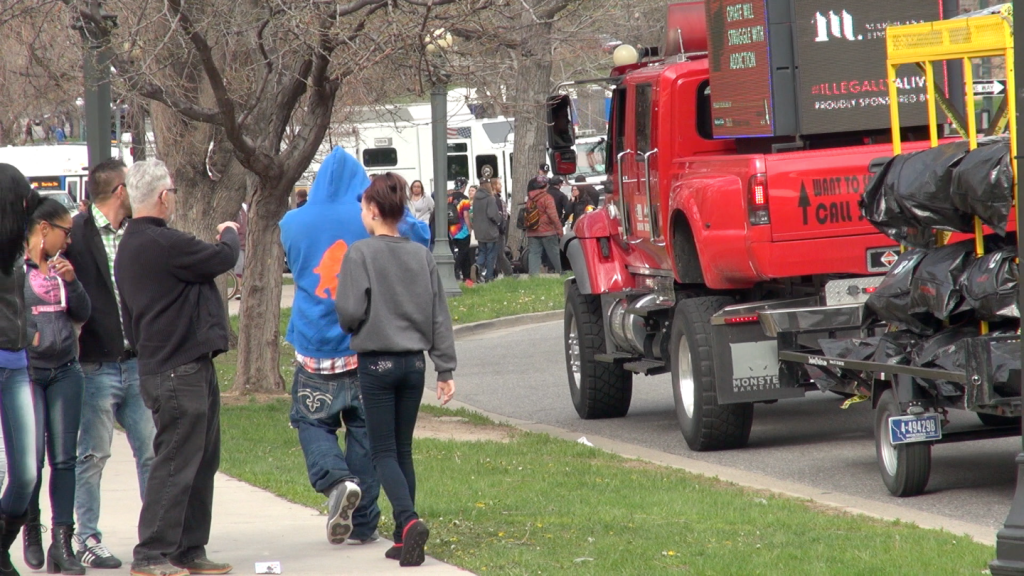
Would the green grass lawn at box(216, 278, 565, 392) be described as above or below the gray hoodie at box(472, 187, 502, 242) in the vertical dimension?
below

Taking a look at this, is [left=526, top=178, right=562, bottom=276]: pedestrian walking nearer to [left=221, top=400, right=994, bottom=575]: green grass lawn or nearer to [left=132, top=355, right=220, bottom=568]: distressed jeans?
[left=221, top=400, right=994, bottom=575]: green grass lawn

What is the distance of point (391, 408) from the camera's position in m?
6.30

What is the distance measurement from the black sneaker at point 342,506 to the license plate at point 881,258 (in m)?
4.14

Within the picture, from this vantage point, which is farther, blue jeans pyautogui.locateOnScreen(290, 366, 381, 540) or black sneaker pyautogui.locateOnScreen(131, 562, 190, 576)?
blue jeans pyautogui.locateOnScreen(290, 366, 381, 540)

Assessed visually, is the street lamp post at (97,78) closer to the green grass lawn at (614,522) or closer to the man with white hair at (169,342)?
the green grass lawn at (614,522)

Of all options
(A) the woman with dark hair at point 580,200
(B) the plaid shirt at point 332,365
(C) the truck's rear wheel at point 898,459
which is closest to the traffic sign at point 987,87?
(C) the truck's rear wheel at point 898,459

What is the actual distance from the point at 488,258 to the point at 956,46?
63.9 feet

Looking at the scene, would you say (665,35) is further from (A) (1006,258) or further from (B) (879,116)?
(A) (1006,258)

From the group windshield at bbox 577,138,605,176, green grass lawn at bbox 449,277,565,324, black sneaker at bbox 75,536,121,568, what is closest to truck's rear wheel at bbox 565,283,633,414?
black sneaker at bbox 75,536,121,568

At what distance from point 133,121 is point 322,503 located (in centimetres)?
1152

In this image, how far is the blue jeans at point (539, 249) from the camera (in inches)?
1025

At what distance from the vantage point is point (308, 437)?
22.0ft

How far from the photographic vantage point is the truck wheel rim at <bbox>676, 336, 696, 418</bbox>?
1036 cm

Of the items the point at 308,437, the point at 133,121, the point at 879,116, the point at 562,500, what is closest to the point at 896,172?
the point at 879,116
